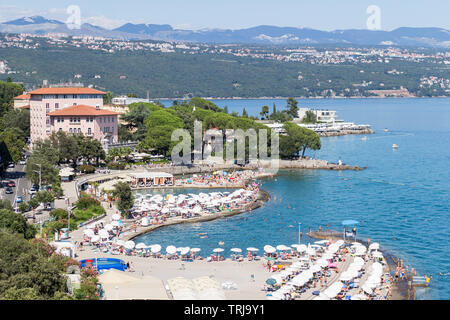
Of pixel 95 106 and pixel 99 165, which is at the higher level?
pixel 95 106

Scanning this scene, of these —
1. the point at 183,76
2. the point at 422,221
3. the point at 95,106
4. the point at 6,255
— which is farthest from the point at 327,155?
the point at 183,76

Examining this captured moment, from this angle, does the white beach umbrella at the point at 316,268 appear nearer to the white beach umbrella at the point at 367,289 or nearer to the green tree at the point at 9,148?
the white beach umbrella at the point at 367,289

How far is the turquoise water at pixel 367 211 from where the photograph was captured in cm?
2455

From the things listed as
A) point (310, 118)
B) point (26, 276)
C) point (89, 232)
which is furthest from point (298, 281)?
point (310, 118)

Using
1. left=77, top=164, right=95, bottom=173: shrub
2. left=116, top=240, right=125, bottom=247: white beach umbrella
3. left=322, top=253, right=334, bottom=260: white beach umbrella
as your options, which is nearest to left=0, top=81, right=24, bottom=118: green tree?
left=77, top=164, right=95, bottom=173: shrub

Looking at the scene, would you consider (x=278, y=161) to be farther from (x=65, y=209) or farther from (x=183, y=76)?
(x=183, y=76)

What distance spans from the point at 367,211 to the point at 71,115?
25.4 m

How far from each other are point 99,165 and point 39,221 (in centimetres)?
1697

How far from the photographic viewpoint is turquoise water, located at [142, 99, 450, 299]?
24545 millimetres

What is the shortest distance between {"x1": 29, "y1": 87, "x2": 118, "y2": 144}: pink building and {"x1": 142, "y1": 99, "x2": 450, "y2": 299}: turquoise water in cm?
1467

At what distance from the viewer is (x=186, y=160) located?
46.9 meters

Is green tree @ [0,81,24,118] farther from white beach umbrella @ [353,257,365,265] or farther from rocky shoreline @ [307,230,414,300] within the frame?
white beach umbrella @ [353,257,365,265]

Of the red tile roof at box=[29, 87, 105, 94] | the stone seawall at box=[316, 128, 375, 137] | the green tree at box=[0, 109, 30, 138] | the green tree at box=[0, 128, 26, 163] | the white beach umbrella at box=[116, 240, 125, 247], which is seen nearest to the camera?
the white beach umbrella at box=[116, 240, 125, 247]

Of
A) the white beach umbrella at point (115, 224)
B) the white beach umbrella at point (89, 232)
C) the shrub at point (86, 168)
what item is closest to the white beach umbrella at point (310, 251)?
the white beach umbrella at point (89, 232)
